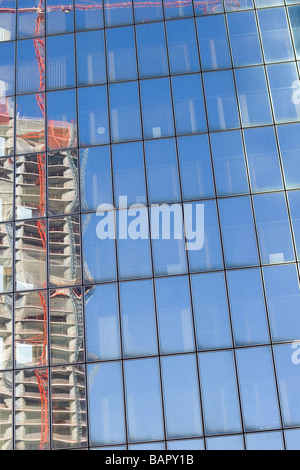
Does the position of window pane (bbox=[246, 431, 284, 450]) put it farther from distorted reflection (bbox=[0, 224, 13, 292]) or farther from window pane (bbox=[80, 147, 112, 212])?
distorted reflection (bbox=[0, 224, 13, 292])

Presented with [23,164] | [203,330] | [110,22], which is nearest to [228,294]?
[203,330]

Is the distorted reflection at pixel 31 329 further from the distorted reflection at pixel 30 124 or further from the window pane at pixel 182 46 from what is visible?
the window pane at pixel 182 46

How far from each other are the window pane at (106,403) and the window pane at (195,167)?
22.1ft

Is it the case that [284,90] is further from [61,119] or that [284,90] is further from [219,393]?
[219,393]

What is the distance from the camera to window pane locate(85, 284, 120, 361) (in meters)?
21.4

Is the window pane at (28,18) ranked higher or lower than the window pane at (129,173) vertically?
higher

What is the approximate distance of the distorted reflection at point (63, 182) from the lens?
23172mm

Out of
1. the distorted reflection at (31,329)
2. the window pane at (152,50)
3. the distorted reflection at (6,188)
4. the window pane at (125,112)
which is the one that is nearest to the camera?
the distorted reflection at (31,329)

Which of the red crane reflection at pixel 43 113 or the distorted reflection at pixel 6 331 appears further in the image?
the distorted reflection at pixel 6 331

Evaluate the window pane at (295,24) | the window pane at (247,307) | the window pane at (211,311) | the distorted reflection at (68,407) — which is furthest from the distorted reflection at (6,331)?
the window pane at (295,24)

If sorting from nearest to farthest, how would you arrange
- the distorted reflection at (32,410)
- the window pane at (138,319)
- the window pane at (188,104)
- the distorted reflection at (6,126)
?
the distorted reflection at (32,410), the window pane at (138,319), the window pane at (188,104), the distorted reflection at (6,126)

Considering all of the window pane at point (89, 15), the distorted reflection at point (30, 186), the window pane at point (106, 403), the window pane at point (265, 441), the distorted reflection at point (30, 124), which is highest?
the window pane at point (89, 15)

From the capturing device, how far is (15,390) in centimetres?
2122

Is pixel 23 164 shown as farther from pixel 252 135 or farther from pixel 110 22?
pixel 252 135
